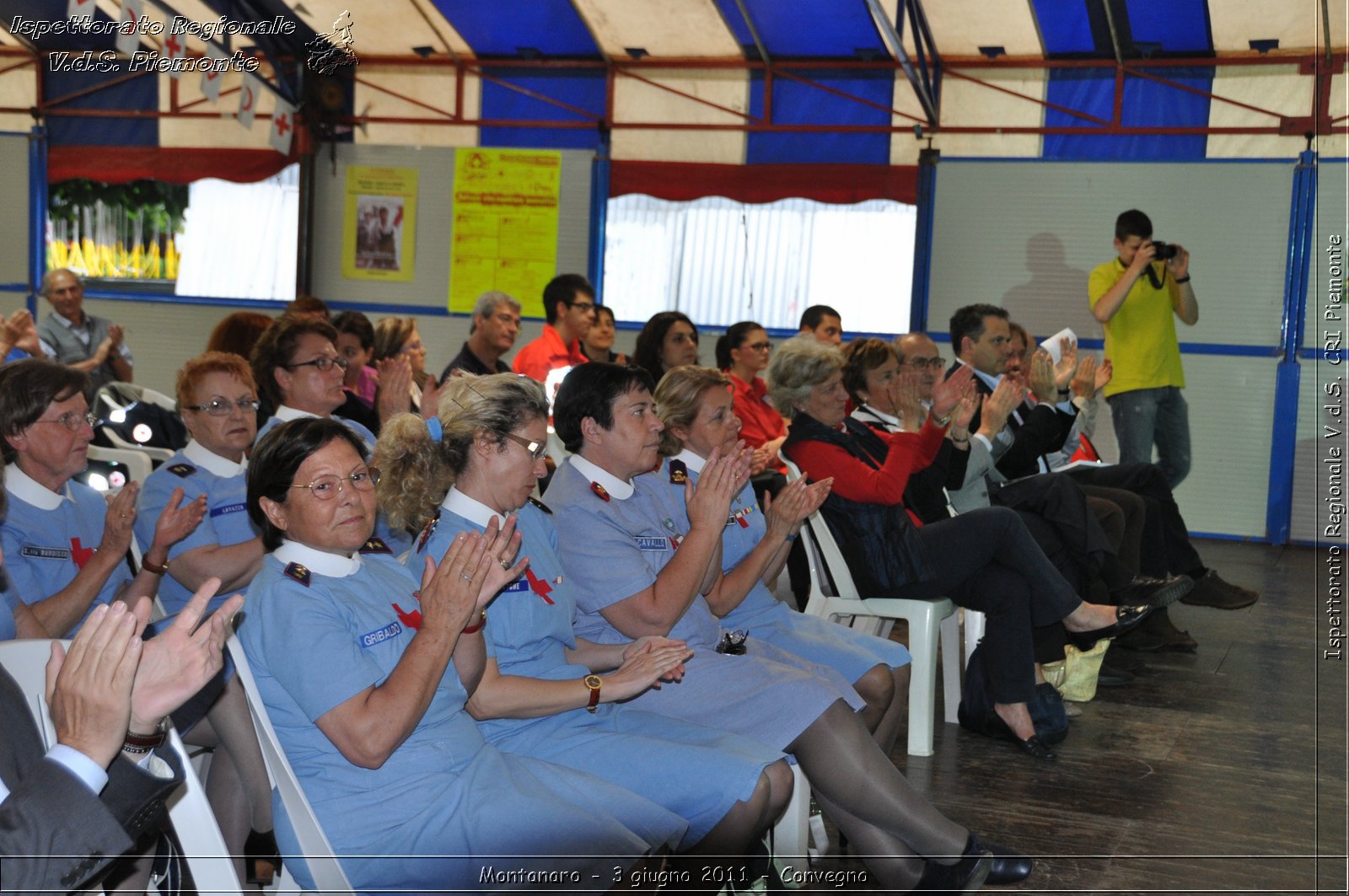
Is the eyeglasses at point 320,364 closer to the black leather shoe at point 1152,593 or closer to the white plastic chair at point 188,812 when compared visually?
the white plastic chair at point 188,812

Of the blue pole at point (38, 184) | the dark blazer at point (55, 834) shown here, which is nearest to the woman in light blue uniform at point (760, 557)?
the dark blazer at point (55, 834)

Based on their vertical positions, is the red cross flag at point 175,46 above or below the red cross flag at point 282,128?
above

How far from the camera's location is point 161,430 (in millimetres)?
4785

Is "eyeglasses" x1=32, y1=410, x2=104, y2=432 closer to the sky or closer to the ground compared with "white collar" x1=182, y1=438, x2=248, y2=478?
closer to the sky

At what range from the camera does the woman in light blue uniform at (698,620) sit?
231 centimetres

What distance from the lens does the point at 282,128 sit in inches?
350

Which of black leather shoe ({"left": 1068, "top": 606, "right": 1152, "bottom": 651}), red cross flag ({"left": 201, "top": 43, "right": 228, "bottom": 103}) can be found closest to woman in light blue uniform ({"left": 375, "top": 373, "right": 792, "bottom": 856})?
black leather shoe ({"left": 1068, "top": 606, "right": 1152, "bottom": 651})

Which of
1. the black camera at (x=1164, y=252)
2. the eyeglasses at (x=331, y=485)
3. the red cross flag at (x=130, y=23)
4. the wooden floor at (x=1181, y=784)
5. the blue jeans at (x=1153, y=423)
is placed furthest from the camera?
the blue jeans at (x=1153, y=423)

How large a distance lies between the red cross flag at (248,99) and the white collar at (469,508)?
20.8ft

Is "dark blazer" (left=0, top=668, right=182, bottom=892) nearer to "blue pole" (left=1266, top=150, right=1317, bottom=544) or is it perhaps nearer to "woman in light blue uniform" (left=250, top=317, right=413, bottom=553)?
"woman in light blue uniform" (left=250, top=317, right=413, bottom=553)

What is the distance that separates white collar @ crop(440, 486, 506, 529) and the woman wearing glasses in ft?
2.14

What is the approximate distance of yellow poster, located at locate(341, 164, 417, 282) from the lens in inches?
365

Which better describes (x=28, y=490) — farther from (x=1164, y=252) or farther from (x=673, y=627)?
(x=1164, y=252)

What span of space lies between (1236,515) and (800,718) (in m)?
6.56
